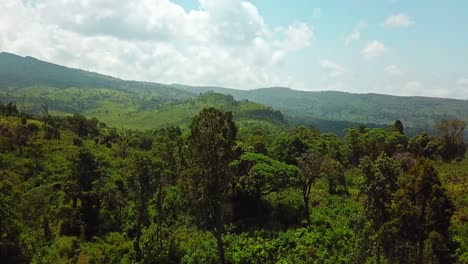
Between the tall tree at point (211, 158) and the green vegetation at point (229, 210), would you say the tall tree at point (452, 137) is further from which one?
the tall tree at point (211, 158)

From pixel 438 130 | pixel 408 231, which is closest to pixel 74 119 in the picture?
pixel 438 130

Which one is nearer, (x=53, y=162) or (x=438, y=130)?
(x=53, y=162)

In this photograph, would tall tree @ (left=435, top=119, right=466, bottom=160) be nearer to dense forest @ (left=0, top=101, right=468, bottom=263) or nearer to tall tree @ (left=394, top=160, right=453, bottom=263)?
dense forest @ (left=0, top=101, right=468, bottom=263)

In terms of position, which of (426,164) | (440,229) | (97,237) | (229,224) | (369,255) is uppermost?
(426,164)

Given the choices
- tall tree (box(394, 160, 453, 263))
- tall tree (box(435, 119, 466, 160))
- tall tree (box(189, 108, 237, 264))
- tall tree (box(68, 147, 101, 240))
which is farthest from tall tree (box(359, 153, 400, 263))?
tall tree (box(435, 119, 466, 160))

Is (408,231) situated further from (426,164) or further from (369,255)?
(369,255)
